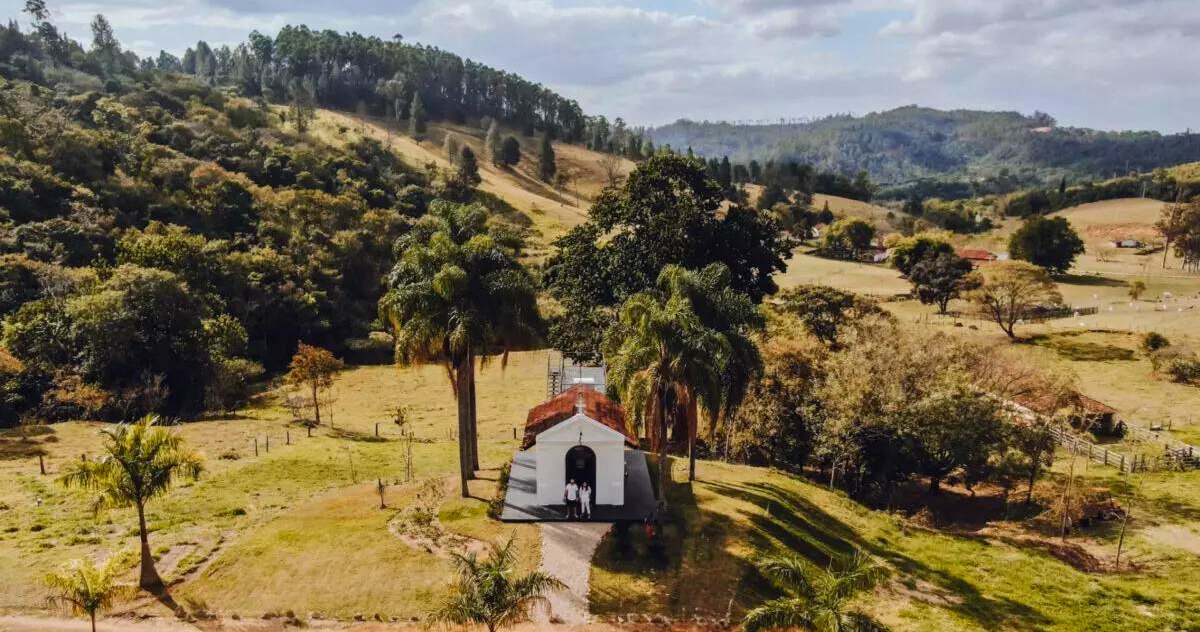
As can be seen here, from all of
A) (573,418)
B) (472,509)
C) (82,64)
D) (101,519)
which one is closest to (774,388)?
(573,418)

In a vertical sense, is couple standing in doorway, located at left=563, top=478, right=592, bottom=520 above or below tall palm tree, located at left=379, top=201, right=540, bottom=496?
below

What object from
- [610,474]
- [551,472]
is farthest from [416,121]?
[610,474]

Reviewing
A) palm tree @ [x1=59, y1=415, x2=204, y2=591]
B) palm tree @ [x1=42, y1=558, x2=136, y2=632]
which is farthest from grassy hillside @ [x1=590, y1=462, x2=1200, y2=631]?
palm tree @ [x1=59, y1=415, x2=204, y2=591]

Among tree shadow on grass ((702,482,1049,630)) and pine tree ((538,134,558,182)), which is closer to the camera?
tree shadow on grass ((702,482,1049,630))

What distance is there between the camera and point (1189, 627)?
22594 millimetres

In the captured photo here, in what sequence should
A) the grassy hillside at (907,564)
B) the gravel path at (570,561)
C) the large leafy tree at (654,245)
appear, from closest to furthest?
the gravel path at (570,561) → the grassy hillside at (907,564) → the large leafy tree at (654,245)

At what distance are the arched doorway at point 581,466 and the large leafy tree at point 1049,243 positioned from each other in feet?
288

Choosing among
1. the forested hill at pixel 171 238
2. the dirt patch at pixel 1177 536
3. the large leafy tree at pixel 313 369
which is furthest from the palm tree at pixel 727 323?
the forested hill at pixel 171 238

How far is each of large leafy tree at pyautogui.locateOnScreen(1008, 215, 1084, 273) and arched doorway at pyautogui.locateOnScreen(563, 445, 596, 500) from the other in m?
87.9

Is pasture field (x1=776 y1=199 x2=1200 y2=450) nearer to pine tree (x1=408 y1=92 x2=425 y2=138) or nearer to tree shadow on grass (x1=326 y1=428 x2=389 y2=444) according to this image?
tree shadow on grass (x1=326 y1=428 x2=389 y2=444)

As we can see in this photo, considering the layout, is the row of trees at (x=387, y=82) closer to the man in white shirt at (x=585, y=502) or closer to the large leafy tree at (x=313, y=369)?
the large leafy tree at (x=313, y=369)

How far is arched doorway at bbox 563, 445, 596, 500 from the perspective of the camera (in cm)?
2616

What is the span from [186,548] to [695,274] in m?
19.2

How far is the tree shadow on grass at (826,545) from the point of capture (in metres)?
22.7
